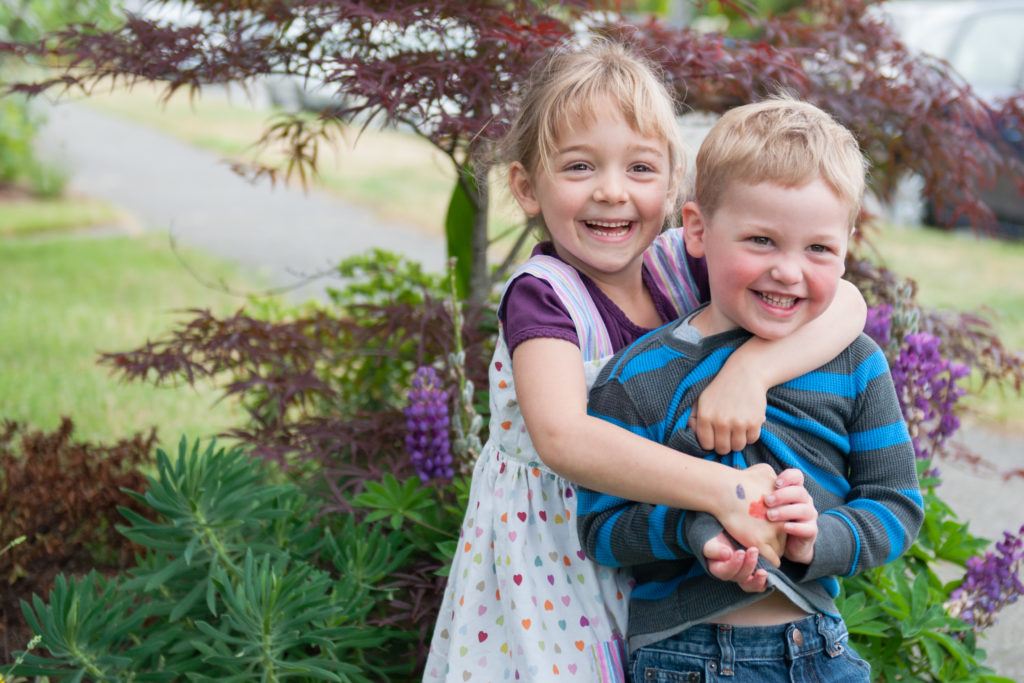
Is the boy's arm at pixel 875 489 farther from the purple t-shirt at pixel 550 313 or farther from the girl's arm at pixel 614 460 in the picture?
the purple t-shirt at pixel 550 313

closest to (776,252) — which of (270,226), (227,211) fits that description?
(270,226)

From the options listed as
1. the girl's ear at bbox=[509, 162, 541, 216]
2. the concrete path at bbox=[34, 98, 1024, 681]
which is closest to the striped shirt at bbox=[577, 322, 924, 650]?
the girl's ear at bbox=[509, 162, 541, 216]

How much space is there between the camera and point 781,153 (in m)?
1.53

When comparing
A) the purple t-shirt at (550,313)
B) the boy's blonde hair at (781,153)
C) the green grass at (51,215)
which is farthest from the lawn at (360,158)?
the boy's blonde hair at (781,153)

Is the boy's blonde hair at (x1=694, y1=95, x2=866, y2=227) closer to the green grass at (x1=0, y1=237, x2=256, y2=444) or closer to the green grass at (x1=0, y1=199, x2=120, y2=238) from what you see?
the green grass at (x1=0, y1=237, x2=256, y2=444)

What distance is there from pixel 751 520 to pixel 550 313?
0.49m

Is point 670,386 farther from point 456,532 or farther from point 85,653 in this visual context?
point 85,653

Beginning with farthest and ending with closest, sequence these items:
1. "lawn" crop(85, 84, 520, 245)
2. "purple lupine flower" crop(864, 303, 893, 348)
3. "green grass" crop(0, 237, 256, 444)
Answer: "lawn" crop(85, 84, 520, 245)
"green grass" crop(0, 237, 256, 444)
"purple lupine flower" crop(864, 303, 893, 348)

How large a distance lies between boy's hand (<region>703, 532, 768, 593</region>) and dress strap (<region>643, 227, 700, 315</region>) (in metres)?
0.63

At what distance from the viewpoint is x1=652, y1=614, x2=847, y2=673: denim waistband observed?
1582 millimetres

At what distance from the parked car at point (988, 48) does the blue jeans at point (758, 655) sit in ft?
24.9

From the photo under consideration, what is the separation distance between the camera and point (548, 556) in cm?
177

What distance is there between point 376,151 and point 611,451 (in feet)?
43.7

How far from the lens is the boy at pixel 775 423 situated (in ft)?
5.04
